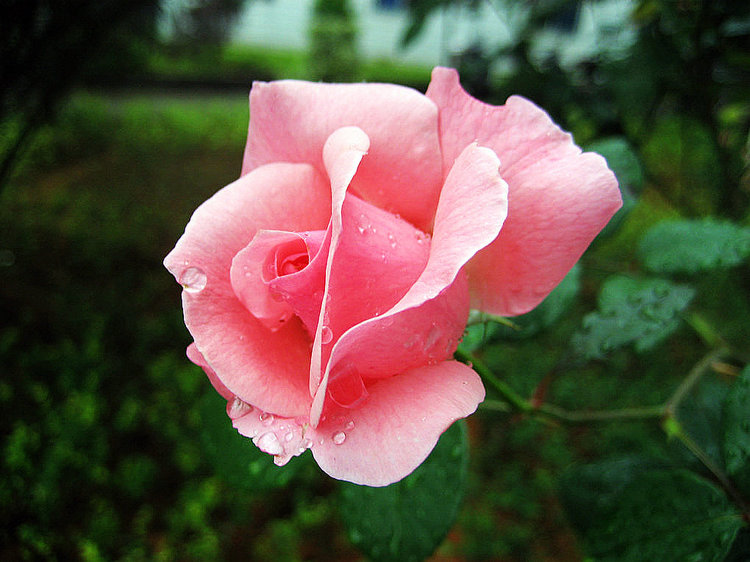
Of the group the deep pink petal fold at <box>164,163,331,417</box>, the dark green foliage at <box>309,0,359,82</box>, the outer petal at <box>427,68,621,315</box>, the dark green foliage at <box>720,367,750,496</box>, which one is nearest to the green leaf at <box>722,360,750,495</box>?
the dark green foliage at <box>720,367,750,496</box>

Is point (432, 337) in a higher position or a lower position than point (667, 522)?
higher

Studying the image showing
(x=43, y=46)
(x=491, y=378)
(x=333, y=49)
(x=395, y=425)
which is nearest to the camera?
(x=395, y=425)

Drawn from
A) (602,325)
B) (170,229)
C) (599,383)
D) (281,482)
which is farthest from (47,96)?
(599,383)

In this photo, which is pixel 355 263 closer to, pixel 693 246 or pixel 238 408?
pixel 238 408

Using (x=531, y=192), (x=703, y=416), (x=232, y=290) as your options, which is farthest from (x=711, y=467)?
(x=232, y=290)

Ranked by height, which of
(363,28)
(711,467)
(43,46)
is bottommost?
(363,28)
